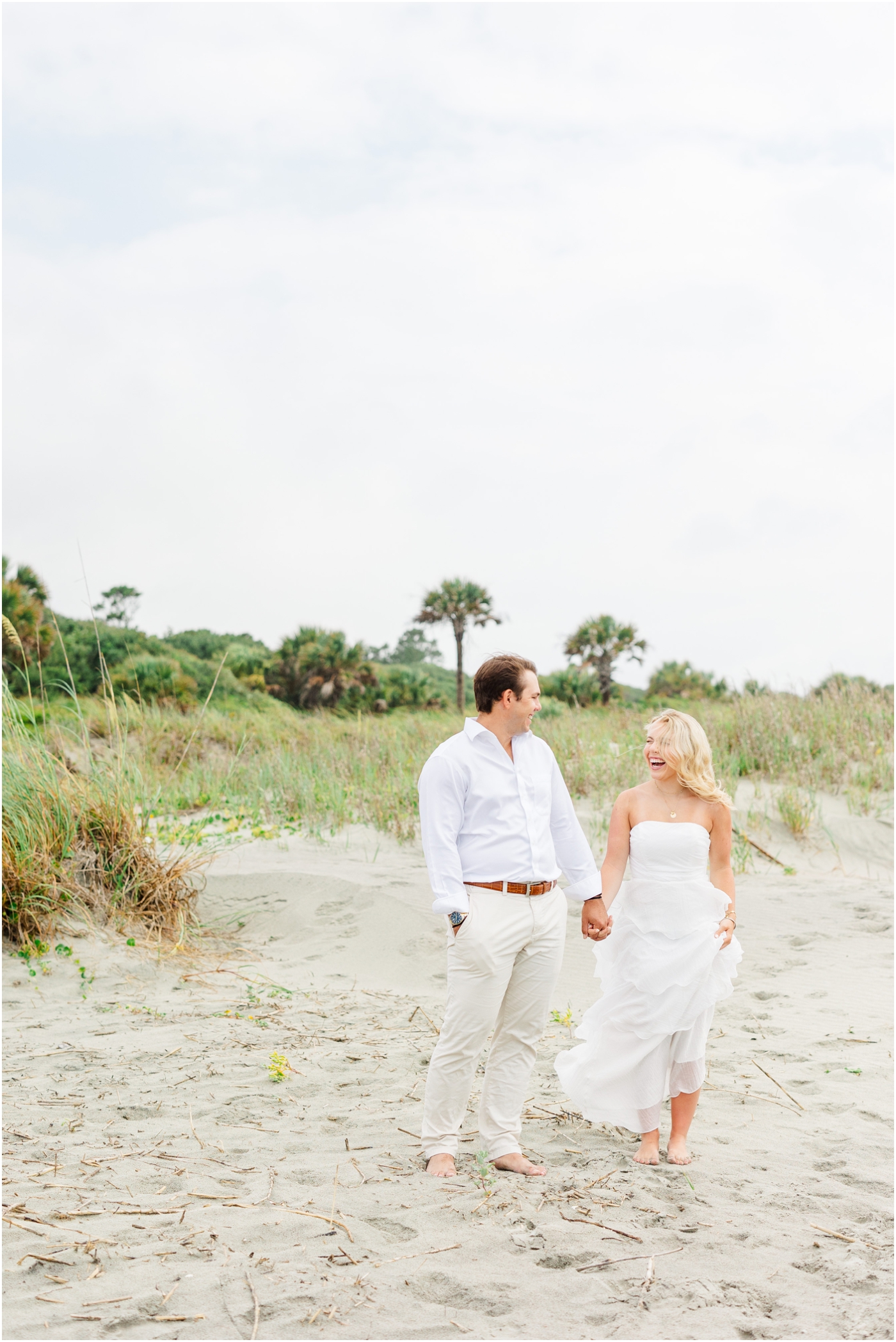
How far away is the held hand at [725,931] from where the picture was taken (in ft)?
13.0

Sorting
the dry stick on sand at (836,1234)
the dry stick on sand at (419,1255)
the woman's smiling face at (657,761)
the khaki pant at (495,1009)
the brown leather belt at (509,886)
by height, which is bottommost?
the dry stick on sand at (836,1234)

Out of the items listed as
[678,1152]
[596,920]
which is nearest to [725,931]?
[596,920]

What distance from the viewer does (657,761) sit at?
4047 millimetres

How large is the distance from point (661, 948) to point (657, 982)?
13 cm

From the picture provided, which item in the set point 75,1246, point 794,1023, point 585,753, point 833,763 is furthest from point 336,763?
point 75,1246

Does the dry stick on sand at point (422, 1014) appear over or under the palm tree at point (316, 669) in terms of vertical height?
under

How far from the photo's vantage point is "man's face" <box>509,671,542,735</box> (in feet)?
12.8

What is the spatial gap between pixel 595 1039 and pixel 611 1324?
131 centimetres

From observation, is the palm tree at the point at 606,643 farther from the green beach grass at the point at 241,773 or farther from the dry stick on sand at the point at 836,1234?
the dry stick on sand at the point at 836,1234

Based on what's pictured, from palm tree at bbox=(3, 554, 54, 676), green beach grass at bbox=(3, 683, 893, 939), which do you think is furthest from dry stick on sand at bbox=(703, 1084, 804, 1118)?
palm tree at bbox=(3, 554, 54, 676)

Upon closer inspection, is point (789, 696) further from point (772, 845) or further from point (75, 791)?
point (75, 791)

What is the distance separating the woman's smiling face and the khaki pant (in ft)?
2.08

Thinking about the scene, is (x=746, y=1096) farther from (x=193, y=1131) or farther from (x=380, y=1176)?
(x=193, y=1131)

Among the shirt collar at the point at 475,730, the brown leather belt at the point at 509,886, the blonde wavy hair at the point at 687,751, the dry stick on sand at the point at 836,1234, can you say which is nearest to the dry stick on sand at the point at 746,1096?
the dry stick on sand at the point at 836,1234
